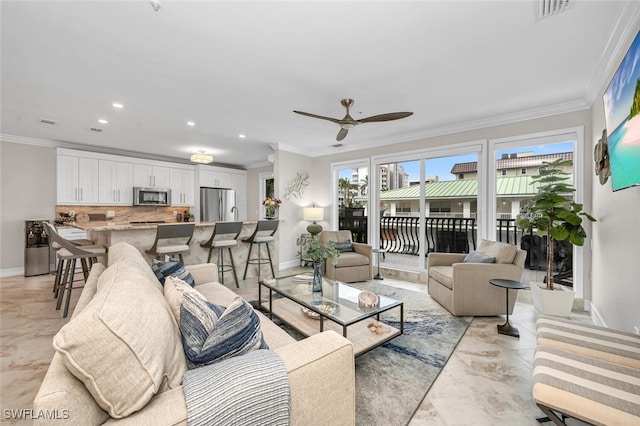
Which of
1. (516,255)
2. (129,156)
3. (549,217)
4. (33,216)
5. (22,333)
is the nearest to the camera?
(22,333)

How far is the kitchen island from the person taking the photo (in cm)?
311

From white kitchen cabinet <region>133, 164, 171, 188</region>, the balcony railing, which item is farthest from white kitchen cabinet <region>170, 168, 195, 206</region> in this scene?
the balcony railing

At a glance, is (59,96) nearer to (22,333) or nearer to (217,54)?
(217,54)

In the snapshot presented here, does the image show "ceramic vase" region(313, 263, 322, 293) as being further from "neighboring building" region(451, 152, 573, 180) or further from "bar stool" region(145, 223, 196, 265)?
"neighboring building" region(451, 152, 573, 180)

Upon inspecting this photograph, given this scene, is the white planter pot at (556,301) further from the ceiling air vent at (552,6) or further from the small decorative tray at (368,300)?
the ceiling air vent at (552,6)

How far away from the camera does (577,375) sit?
4.11ft

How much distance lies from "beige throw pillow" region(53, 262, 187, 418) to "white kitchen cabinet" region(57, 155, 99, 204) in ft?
18.8

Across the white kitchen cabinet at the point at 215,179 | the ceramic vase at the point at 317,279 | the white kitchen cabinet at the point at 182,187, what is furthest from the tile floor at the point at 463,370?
the white kitchen cabinet at the point at 215,179

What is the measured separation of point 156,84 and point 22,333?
9.15ft

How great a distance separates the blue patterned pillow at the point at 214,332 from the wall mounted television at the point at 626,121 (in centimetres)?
232

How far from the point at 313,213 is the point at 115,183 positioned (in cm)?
421

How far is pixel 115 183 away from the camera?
556cm

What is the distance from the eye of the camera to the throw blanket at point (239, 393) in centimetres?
82

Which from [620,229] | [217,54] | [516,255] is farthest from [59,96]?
[620,229]
